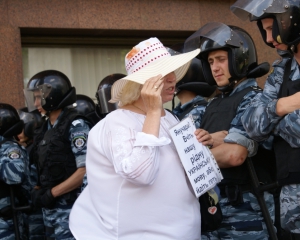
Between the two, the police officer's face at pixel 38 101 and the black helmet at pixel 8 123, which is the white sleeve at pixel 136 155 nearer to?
the police officer's face at pixel 38 101

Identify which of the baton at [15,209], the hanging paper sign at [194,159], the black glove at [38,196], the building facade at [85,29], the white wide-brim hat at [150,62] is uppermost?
the building facade at [85,29]

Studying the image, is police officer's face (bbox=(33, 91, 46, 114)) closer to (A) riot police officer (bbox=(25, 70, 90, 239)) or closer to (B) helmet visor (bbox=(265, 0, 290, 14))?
(A) riot police officer (bbox=(25, 70, 90, 239))

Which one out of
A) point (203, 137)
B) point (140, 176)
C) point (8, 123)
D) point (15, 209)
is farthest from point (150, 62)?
point (8, 123)

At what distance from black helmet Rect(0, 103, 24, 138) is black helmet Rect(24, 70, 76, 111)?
446mm

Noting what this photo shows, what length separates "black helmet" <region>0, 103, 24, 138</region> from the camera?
6.30m

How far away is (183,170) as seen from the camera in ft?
10.1

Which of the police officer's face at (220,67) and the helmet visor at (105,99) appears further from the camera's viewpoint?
the helmet visor at (105,99)

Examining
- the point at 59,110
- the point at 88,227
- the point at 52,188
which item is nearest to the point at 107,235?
the point at 88,227

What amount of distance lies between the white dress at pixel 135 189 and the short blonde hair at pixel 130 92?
0.09 m

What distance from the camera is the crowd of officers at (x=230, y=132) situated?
3213 millimetres

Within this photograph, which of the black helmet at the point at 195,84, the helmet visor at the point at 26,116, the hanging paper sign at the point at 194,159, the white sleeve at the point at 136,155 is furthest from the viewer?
the helmet visor at the point at 26,116

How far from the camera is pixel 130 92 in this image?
10.4ft

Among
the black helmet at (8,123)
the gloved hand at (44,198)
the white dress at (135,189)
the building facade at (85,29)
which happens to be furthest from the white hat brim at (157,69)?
the building facade at (85,29)

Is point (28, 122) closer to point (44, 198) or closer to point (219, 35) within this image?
point (44, 198)
